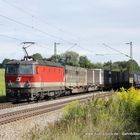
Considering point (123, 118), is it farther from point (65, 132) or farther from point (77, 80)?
point (77, 80)

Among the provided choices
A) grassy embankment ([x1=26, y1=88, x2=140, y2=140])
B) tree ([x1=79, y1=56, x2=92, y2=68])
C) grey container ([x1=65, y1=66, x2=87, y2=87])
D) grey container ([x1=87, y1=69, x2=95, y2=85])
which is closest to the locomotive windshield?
grey container ([x1=65, y1=66, x2=87, y2=87])

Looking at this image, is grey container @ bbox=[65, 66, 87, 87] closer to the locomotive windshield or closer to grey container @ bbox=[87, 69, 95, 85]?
grey container @ bbox=[87, 69, 95, 85]

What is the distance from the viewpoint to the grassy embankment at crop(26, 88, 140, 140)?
1244 cm

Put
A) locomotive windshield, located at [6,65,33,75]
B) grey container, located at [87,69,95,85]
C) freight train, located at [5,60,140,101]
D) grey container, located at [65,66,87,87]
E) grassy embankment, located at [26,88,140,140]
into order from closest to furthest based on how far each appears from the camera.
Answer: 1. grassy embankment, located at [26,88,140,140]
2. freight train, located at [5,60,140,101]
3. locomotive windshield, located at [6,65,33,75]
4. grey container, located at [65,66,87,87]
5. grey container, located at [87,69,95,85]

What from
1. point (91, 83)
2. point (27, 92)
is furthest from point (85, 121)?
point (91, 83)

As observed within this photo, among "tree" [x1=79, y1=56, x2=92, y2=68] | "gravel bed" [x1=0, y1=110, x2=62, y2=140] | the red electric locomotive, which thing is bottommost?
"gravel bed" [x1=0, y1=110, x2=62, y2=140]

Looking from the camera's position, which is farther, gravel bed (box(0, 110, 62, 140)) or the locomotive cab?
Result: the locomotive cab

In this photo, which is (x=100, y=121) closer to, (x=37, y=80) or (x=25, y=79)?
(x=25, y=79)

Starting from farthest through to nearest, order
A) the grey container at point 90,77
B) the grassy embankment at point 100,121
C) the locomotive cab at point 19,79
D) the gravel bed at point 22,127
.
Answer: the grey container at point 90,77, the locomotive cab at point 19,79, the gravel bed at point 22,127, the grassy embankment at point 100,121

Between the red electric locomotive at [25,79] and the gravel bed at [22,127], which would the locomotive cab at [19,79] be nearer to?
the red electric locomotive at [25,79]

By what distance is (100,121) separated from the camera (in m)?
15.1

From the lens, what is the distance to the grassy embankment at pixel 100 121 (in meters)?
12.4

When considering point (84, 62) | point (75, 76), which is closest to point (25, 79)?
point (75, 76)

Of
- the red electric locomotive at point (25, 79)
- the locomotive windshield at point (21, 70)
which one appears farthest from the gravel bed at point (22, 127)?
the locomotive windshield at point (21, 70)
